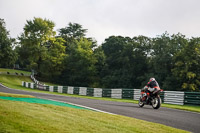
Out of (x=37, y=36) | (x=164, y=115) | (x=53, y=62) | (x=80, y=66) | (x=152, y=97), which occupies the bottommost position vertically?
(x=164, y=115)

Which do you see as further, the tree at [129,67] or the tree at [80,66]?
the tree at [80,66]

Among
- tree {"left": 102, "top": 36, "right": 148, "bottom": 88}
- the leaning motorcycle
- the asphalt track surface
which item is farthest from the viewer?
tree {"left": 102, "top": 36, "right": 148, "bottom": 88}

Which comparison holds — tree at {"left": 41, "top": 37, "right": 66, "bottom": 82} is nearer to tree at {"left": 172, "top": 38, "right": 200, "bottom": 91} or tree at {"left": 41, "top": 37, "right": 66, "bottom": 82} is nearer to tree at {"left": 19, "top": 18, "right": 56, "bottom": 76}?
tree at {"left": 19, "top": 18, "right": 56, "bottom": 76}

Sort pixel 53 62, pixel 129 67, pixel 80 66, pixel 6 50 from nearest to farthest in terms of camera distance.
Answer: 1. pixel 6 50
2. pixel 129 67
3. pixel 53 62
4. pixel 80 66

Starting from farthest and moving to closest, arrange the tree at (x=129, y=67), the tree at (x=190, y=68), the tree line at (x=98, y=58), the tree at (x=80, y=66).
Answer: the tree at (x=80, y=66), the tree at (x=129, y=67), the tree line at (x=98, y=58), the tree at (x=190, y=68)

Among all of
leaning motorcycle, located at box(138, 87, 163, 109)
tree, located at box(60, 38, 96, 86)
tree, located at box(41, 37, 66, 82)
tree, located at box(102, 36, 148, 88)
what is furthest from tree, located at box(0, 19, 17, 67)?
leaning motorcycle, located at box(138, 87, 163, 109)

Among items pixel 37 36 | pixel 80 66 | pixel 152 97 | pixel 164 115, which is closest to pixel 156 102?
pixel 152 97

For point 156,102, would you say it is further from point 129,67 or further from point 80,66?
point 80,66

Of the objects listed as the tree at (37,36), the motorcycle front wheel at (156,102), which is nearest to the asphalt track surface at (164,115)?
the motorcycle front wheel at (156,102)

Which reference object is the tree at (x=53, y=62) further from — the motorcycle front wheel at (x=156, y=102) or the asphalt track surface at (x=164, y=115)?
the asphalt track surface at (x=164, y=115)

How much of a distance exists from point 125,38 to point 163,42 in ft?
51.4

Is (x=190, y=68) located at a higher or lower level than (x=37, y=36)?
lower

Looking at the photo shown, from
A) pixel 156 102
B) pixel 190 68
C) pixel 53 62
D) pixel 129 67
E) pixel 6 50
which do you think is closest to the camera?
pixel 156 102

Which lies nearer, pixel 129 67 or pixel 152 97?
pixel 152 97
